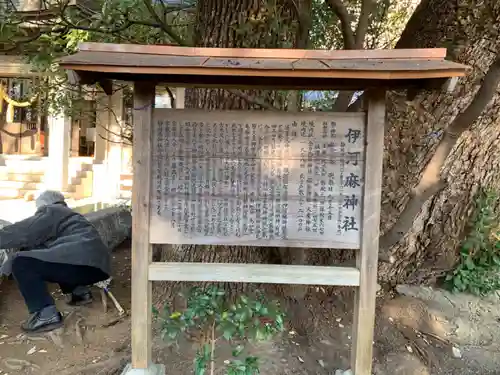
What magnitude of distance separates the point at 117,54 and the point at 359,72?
4.24 feet

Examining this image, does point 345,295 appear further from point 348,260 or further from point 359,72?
point 359,72

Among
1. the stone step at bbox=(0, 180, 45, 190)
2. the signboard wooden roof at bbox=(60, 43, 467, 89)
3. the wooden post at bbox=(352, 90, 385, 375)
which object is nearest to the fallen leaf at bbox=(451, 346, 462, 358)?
the wooden post at bbox=(352, 90, 385, 375)

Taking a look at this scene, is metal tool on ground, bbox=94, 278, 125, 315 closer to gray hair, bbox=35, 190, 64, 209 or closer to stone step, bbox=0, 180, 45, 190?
gray hair, bbox=35, 190, 64, 209

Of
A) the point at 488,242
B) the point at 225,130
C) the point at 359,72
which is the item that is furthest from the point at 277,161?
A: the point at 488,242

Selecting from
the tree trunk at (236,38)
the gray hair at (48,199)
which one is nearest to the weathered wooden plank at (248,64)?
the tree trunk at (236,38)

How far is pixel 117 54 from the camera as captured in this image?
264cm

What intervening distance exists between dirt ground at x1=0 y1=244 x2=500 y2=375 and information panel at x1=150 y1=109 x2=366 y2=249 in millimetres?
1225

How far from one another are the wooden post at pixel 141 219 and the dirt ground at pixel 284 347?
0.67m

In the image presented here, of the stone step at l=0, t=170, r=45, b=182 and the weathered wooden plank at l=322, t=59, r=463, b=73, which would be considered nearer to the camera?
the weathered wooden plank at l=322, t=59, r=463, b=73

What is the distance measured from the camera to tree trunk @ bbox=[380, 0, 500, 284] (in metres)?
4.22

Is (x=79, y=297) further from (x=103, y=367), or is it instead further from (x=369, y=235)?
(x=369, y=235)

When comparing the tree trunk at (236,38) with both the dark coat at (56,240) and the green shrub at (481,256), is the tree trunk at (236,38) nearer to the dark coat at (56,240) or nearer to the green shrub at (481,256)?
the dark coat at (56,240)

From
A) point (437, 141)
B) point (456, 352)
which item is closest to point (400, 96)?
point (437, 141)

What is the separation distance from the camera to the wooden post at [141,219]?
9.79 ft
